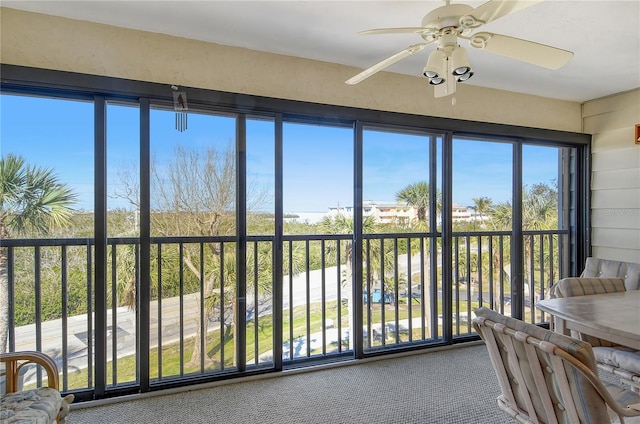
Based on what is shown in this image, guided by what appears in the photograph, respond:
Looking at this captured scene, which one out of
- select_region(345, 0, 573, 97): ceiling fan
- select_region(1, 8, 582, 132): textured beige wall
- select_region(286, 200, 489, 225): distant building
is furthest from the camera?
select_region(286, 200, 489, 225): distant building

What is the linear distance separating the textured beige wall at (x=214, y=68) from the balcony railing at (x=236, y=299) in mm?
1181

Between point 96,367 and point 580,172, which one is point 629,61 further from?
point 96,367

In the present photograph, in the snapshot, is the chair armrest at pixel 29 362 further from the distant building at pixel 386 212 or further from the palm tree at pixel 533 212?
the palm tree at pixel 533 212

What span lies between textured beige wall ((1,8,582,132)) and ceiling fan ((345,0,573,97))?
1.06m

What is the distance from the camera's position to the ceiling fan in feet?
5.07

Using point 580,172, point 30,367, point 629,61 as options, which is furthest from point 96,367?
point 580,172

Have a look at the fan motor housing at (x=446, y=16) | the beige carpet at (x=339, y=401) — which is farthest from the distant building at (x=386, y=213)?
the fan motor housing at (x=446, y=16)

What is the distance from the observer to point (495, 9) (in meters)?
1.48

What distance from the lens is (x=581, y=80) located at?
11.2 ft

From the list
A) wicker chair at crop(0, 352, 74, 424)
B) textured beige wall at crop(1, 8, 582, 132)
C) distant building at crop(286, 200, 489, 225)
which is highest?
textured beige wall at crop(1, 8, 582, 132)

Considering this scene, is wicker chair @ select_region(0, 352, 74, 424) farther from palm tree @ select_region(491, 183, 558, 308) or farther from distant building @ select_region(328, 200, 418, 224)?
palm tree @ select_region(491, 183, 558, 308)

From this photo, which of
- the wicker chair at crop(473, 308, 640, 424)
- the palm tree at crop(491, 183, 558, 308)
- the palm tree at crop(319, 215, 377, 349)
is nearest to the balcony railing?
A: the palm tree at crop(319, 215, 377, 349)

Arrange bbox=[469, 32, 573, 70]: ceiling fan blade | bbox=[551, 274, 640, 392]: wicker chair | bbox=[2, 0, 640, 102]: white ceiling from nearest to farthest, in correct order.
A: 1. bbox=[469, 32, 573, 70]: ceiling fan blade
2. bbox=[551, 274, 640, 392]: wicker chair
3. bbox=[2, 0, 640, 102]: white ceiling

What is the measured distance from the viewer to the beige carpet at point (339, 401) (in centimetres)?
220
